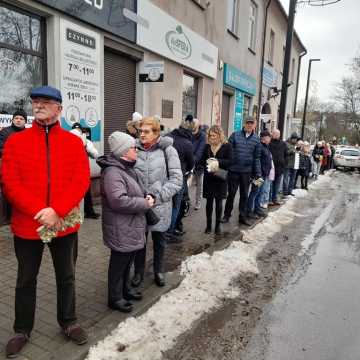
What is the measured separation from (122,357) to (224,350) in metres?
0.86

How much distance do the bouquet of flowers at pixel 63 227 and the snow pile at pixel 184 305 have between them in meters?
0.97

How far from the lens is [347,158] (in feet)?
73.6

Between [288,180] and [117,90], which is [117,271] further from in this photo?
[288,180]

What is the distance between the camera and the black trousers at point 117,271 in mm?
3143

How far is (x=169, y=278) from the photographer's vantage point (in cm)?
411

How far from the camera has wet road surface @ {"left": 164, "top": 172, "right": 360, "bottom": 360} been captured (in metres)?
2.98

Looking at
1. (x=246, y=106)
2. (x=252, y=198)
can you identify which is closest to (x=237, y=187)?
(x=252, y=198)

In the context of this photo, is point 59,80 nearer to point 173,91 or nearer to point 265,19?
point 173,91

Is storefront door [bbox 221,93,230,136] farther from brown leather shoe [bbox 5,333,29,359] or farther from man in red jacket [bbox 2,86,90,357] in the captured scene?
brown leather shoe [bbox 5,333,29,359]

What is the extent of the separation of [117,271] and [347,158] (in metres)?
22.4

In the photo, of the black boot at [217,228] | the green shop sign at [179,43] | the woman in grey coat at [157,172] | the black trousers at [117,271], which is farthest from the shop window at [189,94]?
the black trousers at [117,271]

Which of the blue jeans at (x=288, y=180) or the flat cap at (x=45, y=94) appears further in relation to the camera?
the blue jeans at (x=288, y=180)

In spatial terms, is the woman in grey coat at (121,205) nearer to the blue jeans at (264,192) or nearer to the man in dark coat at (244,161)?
the man in dark coat at (244,161)

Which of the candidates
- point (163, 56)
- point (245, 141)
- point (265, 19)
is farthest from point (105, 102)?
point (265, 19)
